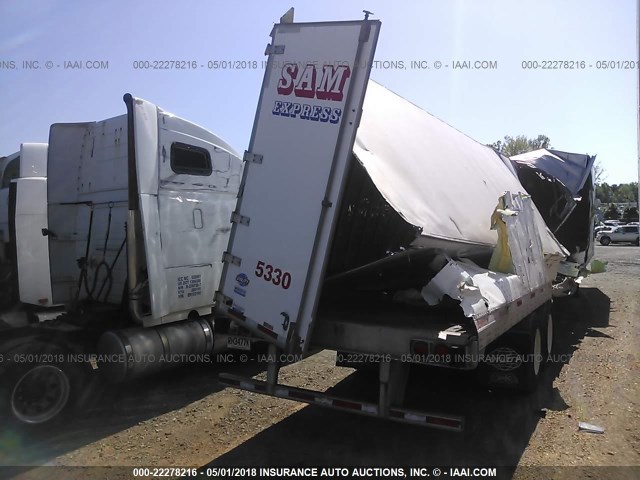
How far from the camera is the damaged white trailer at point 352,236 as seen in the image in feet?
12.8

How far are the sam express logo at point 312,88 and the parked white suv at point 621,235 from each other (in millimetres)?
42831

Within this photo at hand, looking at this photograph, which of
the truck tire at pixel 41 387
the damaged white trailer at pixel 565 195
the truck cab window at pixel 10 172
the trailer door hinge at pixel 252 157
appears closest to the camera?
the trailer door hinge at pixel 252 157

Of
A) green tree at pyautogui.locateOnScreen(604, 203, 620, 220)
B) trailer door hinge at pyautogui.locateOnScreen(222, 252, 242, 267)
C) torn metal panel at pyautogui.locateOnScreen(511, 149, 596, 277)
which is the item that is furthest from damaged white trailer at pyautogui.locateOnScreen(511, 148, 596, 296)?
green tree at pyautogui.locateOnScreen(604, 203, 620, 220)

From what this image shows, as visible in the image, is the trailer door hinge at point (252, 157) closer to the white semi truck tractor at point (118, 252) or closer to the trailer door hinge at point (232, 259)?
the trailer door hinge at point (232, 259)

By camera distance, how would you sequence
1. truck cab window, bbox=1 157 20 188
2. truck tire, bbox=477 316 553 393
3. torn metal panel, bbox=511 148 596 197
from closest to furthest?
truck tire, bbox=477 316 553 393
truck cab window, bbox=1 157 20 188
torn metal panel, bbox=511 148 596 197

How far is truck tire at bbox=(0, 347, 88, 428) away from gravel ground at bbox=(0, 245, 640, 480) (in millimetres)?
179

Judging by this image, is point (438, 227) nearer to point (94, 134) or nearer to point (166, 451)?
point (166, 451)

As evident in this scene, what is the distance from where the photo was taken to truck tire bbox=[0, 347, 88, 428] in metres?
4.84

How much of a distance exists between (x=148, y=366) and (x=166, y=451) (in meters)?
1.32

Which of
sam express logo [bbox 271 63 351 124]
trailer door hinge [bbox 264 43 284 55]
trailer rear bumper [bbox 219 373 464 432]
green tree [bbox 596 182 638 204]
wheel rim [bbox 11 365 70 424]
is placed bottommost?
wheel rim [bbox 11 365 70 424]

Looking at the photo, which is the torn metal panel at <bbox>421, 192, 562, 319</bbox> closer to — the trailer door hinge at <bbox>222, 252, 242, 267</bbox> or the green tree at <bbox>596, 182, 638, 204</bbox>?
the trailer door hinge at <bbox>222, 252, 242, 267</bbox>

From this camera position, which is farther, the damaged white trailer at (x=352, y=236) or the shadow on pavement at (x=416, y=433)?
the shadow on pavement at (x=416, y=433)

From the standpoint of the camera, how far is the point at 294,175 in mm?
4223

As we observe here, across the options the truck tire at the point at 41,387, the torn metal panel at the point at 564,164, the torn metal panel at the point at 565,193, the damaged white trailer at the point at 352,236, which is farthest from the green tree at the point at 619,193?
the truck tire at the point at 41,387
